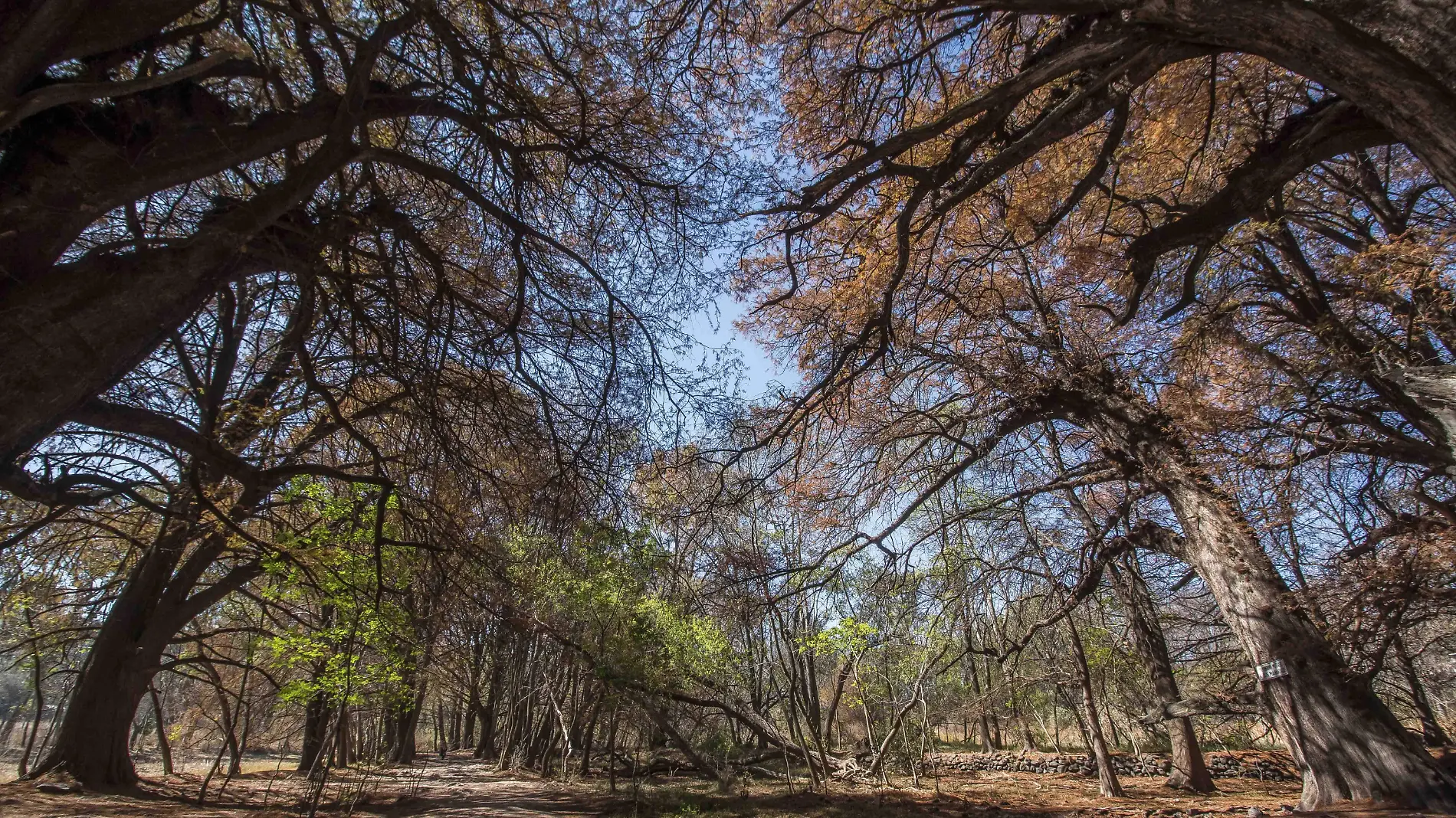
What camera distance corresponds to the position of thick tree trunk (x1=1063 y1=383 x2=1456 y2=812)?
405 cm

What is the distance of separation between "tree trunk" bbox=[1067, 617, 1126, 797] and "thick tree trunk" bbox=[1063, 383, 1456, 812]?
2.85 metres

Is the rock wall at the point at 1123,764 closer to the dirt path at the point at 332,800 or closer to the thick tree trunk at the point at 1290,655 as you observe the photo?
the thick tree trunk at the point at 1290,655

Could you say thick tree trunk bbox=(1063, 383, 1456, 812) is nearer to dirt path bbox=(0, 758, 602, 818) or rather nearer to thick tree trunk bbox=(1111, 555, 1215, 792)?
thick tree trunk bbox=(1111, 555, 1215, 792)

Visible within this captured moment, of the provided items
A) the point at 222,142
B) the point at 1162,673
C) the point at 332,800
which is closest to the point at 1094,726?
the point at 1162,673

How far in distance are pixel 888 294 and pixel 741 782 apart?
11261 mm

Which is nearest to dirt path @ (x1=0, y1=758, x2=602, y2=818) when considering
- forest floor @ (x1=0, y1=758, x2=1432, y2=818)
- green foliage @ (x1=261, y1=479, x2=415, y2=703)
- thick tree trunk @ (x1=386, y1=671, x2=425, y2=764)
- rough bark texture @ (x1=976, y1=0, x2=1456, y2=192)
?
forest floor @ (x1=0, y1=758, x2=1432, y2=818)

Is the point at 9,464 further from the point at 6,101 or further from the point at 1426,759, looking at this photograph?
the point at 1426,759

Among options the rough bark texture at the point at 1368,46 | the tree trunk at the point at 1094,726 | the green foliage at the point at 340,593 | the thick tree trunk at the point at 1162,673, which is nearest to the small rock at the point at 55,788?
the green foliage at the point at 340,593

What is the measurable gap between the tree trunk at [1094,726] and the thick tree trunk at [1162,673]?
1122mm

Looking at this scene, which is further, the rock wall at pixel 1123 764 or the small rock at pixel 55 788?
the rock wall at pixel 1123 764

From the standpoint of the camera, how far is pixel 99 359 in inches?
112

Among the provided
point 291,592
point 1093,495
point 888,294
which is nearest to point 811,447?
point 888,294

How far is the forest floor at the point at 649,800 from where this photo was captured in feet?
21.8

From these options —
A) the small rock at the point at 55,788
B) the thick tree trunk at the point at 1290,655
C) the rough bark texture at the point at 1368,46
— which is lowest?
the small rock at the point at 55,788
